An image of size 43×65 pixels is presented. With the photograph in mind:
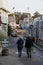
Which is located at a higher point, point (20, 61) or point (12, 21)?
point (12, 21)

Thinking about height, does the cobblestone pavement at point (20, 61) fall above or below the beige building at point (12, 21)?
below

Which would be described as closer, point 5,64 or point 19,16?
point 5,64

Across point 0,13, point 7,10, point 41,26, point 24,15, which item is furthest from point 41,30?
point 24,15

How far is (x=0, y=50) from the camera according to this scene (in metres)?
26.5

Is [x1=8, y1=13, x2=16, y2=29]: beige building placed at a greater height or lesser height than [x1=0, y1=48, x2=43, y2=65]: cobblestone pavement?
greater

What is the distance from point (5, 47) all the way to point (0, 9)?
89.2 feet

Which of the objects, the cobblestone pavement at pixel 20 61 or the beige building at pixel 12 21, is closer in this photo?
the cobblestone pavement at pixel 20 61

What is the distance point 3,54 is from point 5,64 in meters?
6.74

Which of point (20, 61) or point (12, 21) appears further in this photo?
point (12, 21)

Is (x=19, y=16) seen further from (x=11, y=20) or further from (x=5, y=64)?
(x=5, y=64)

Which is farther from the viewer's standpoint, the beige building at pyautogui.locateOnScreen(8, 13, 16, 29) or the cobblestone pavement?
the beige building at pyautogui.locateOnScreen(8, 13, 16, 29)

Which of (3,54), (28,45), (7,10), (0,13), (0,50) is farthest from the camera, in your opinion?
(7,10)

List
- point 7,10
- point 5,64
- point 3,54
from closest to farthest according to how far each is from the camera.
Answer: point 5,64
point 3,54
point 7,10

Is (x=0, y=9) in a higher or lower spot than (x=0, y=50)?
higher
